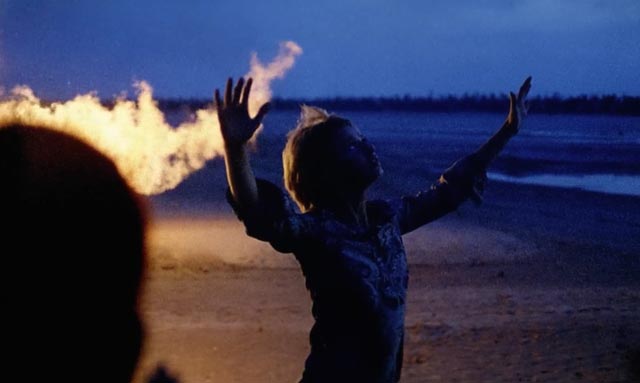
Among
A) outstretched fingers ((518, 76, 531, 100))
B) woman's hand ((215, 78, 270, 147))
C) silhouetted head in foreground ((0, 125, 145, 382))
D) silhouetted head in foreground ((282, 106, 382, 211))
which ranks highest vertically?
outstretched fingers ((518, 76, 531, 100))

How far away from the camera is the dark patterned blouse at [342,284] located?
112 inches

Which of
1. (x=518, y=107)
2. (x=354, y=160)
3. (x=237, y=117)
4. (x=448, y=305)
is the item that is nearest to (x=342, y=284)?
(x=354, y=160)

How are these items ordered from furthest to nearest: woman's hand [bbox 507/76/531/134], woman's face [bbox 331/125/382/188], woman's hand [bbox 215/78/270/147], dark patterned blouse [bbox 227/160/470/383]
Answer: woman's hand [bbox 507/76/531/134] < woman's face [bbox 331/125/382/188] < dark patterned blouse [bbox 227/160/470/383] < woman's hand [bbox 215/78/270/147]

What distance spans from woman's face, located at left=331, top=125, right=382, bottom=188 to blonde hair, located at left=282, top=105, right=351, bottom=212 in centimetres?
4

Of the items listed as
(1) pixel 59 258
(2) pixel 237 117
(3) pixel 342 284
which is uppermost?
(2) pixel 237 117

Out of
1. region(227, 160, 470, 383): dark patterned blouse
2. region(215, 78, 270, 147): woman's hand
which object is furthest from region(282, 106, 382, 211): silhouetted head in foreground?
region(215, 78, 270, 147): woman's hand

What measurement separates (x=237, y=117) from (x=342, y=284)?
0.69 metres

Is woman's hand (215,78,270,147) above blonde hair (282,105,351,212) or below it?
above

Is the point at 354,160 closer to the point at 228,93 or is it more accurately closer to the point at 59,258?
the point at 228,93

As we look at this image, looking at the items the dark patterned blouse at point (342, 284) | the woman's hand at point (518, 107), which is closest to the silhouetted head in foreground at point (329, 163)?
the dark patterned blouse at point (342, 284)

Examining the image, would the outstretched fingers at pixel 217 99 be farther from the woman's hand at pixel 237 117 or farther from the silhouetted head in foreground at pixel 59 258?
the silhouetted head in foreground at pixel 59 258

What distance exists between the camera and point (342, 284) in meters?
2.88

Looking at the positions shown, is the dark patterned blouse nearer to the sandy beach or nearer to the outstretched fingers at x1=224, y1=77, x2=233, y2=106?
the outstretched fingers at x1=224, y1=77, x2=233, y2=106

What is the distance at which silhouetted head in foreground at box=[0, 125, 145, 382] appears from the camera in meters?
6.59
